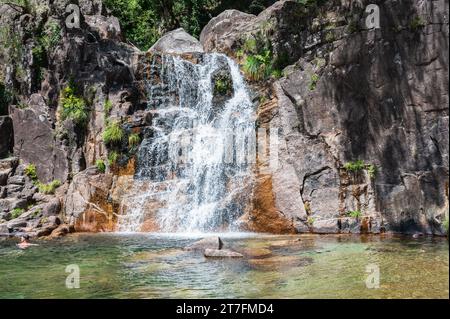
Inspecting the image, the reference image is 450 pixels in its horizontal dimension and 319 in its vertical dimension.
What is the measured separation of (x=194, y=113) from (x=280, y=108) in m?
3.99

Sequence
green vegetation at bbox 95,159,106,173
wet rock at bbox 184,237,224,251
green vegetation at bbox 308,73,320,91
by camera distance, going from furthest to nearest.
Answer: green vegetation at bbox 95,159,106,173, green vegetation at bbox 308,73,320,91, wet rock at bbox 184,237,224,251

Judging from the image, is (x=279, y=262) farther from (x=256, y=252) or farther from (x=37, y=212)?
(x=37, y=212)

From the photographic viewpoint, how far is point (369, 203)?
49.1 ft

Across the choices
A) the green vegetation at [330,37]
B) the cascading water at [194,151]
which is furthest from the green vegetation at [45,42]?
the green vegetation at [330,37]

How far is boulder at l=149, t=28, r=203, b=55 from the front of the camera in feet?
77.0

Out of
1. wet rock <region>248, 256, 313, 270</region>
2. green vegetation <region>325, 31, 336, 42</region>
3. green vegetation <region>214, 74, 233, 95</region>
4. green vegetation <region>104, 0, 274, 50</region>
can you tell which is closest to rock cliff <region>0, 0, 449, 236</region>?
green vegetation <region>325, 31, 336, 42</region>

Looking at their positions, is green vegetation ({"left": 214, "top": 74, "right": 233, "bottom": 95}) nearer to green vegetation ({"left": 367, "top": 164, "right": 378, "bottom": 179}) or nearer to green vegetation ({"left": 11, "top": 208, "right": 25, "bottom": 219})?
green vegetation ({"left": 367, "top": 164, "right": 378, "bottom": 179})

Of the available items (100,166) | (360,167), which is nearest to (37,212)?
(100,166)

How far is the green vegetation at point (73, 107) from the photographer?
64.6ft

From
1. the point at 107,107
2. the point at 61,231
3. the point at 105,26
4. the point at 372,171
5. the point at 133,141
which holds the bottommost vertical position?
the point at 61,231

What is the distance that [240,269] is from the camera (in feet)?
31.4

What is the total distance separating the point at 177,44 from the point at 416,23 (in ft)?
40.2

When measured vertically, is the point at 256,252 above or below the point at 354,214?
below
